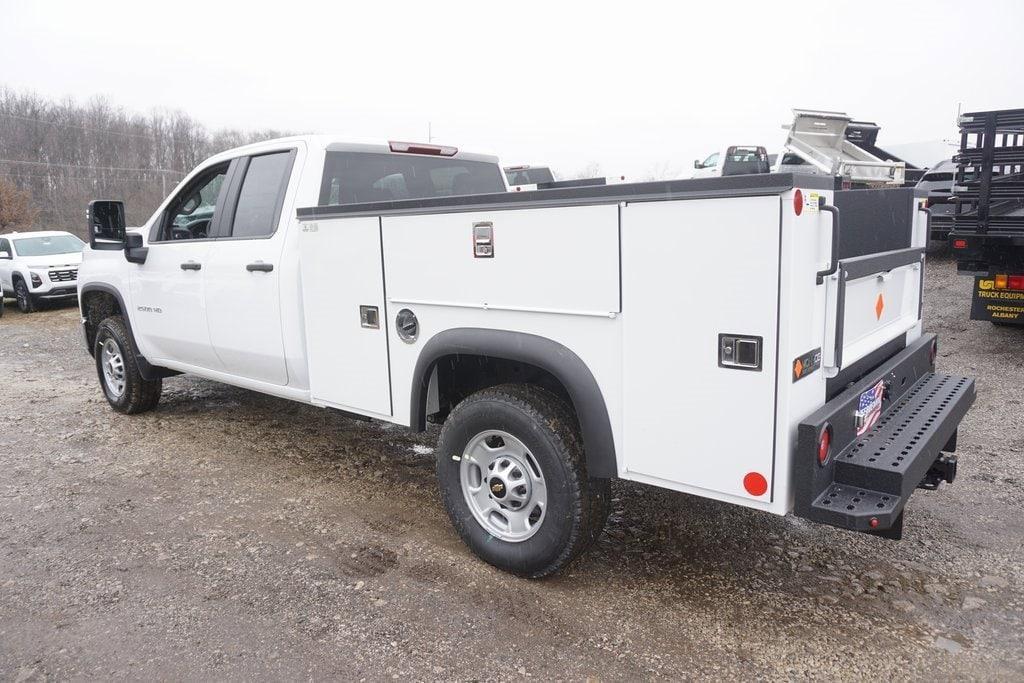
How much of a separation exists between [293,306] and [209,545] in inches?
54.9

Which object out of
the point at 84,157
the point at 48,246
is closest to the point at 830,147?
the point at 48,246

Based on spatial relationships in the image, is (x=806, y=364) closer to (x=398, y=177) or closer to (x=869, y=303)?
(x=869, y=303)

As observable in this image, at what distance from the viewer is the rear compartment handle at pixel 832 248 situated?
8.63 feet

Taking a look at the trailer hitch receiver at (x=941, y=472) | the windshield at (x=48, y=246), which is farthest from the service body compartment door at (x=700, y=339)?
the windshield at (x=48, y=246)

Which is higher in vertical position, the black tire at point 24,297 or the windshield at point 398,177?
the windshield at point 398,177

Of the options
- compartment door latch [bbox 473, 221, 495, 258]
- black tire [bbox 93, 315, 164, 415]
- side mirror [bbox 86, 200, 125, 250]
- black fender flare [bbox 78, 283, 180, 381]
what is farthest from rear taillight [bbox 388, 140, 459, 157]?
black tire [bbox 93, 315, 164, 415]

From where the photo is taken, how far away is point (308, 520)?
4.23m

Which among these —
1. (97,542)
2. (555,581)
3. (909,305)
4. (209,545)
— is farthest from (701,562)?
(97,542)

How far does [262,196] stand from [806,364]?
3.51m

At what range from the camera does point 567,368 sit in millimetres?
3074

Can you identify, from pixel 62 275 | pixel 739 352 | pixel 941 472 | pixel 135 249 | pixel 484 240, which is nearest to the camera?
pixel 739 352

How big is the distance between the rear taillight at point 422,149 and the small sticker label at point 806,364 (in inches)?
126

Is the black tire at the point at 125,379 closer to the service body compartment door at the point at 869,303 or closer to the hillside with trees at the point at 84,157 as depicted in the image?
the service body compartment door at the point at 869,303

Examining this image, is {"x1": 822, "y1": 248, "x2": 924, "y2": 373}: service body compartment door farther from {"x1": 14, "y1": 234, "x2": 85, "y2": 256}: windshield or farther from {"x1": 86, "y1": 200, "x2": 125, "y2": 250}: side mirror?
{"x1": 14, "y1": 234, "x2": 85, "y2": 256}: windshield
